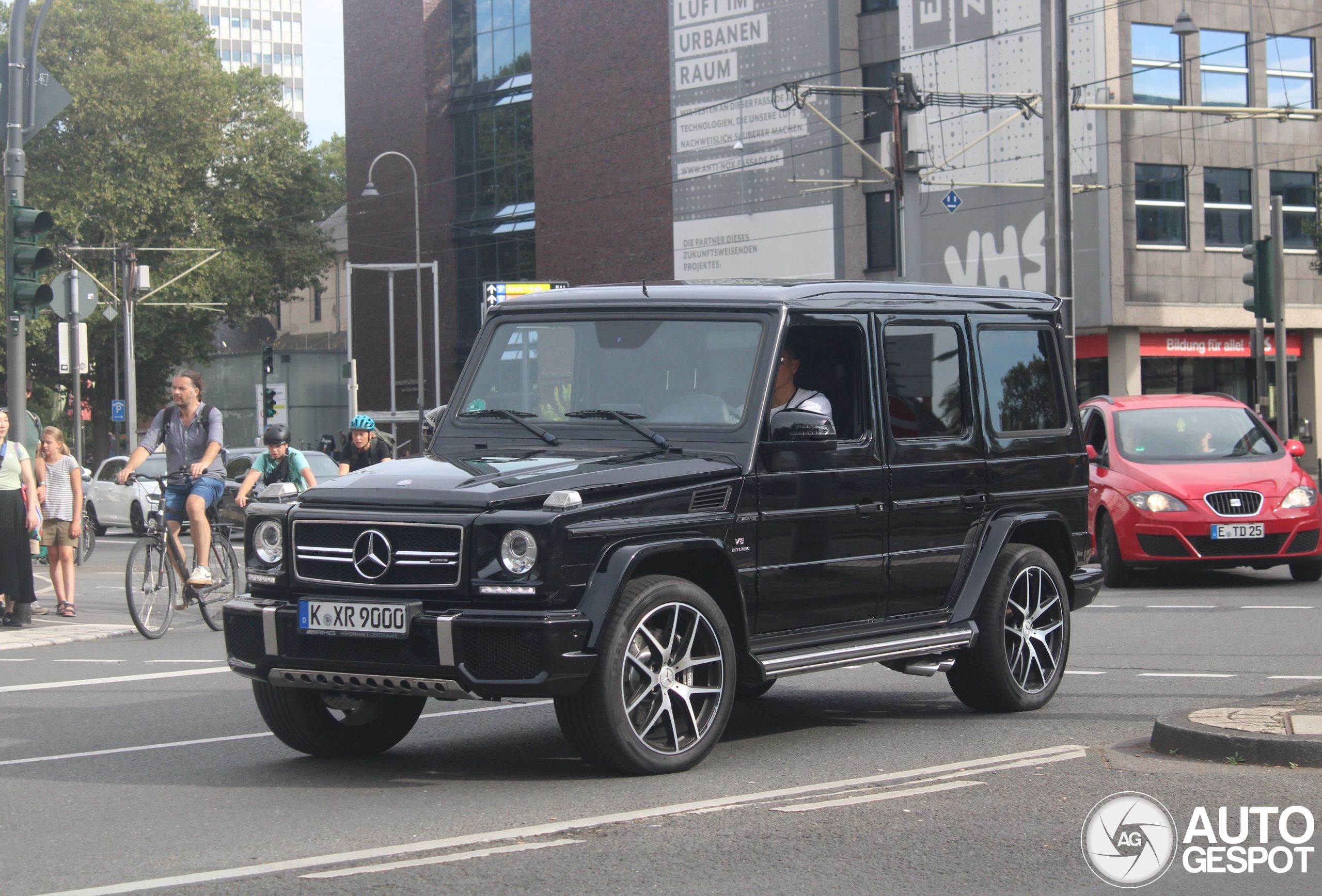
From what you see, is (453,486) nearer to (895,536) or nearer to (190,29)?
(895,536)

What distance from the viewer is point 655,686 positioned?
21.3 ft

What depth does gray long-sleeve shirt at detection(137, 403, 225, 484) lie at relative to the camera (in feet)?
43.7

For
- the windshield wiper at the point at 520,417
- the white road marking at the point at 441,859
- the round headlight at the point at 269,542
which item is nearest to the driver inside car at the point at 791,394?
the windshield wiper at the point at 520,417

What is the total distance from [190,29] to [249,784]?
63058 mm

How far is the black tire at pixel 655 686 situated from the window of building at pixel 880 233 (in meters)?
43.0

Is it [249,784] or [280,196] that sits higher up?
[280,196]

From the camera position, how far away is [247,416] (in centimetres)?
7500

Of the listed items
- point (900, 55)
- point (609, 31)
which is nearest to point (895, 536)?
point (900, 55)

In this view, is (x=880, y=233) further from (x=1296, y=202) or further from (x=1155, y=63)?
(x=1296, y=202)

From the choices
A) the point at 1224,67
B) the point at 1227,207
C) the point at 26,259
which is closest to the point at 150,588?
the point at 26,259

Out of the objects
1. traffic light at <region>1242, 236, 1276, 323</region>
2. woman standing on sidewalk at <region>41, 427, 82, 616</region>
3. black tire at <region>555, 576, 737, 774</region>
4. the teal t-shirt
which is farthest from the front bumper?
traffic light at <region>1242, 236, 1276, 323</region>

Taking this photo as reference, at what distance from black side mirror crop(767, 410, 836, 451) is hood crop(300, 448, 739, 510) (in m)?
0.27

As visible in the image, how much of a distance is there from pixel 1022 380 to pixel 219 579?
7545 millimetres

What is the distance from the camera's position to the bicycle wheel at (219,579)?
13703 mm
